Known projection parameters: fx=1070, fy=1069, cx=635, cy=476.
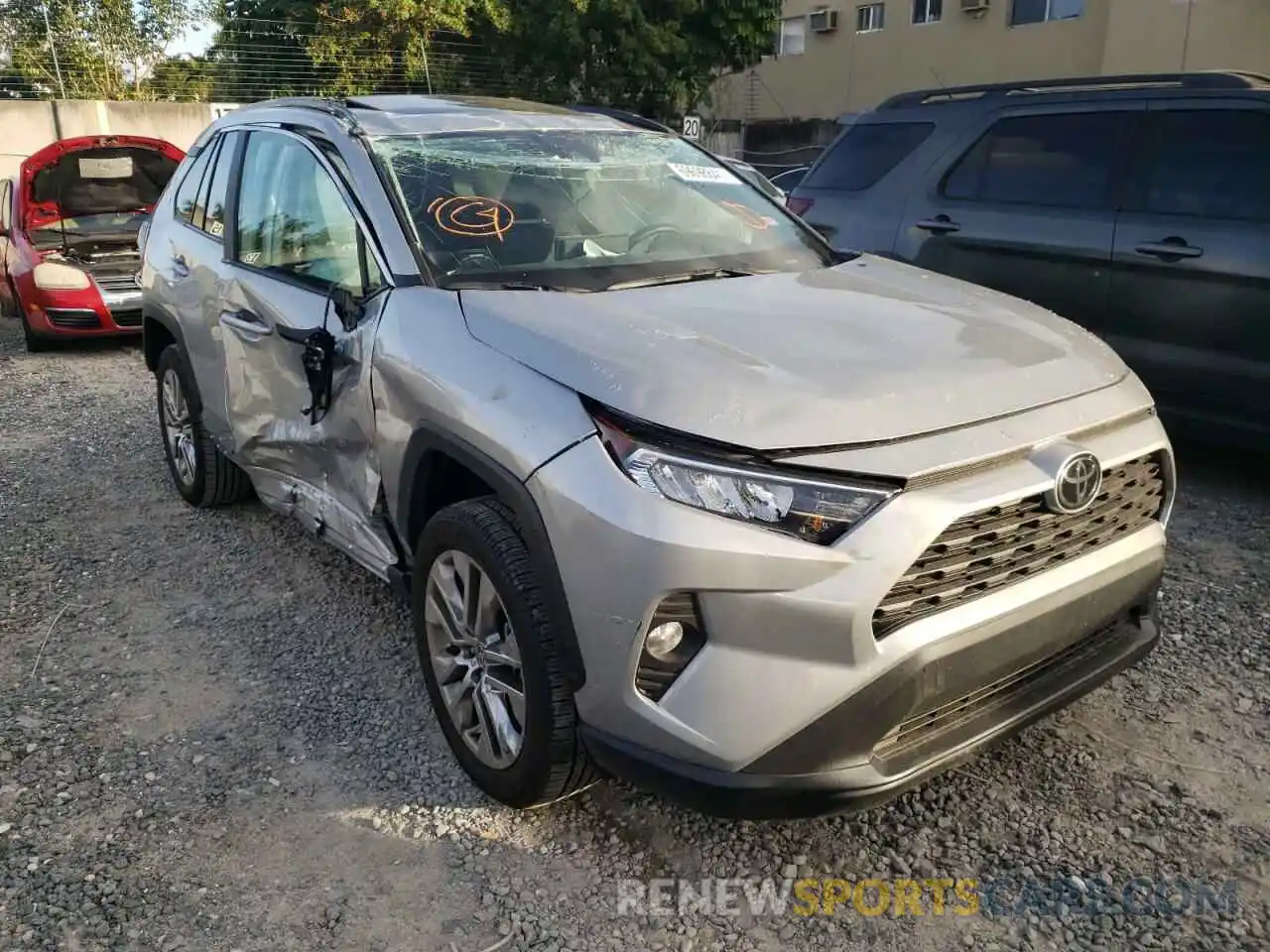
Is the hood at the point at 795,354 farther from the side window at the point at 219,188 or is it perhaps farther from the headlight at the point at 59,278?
the headlight at the point at 59,278

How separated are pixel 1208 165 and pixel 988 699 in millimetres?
3427

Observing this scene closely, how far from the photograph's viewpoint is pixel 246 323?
12.6 feet

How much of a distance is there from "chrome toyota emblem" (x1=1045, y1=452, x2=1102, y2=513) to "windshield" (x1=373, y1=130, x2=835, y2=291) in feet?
4.21

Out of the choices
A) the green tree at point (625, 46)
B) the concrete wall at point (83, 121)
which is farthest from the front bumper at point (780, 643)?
the green tree at point (625, 46)

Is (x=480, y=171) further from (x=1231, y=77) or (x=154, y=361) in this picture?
(x=1231, y=77)

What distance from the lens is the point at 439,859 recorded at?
8.68 feet

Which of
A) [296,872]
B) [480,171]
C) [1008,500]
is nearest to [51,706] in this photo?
[296,872]

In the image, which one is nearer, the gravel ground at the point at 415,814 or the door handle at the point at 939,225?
the gravel ground at the point at 415,814

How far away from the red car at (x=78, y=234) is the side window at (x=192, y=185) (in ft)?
14.0

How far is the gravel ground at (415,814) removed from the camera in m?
2.42

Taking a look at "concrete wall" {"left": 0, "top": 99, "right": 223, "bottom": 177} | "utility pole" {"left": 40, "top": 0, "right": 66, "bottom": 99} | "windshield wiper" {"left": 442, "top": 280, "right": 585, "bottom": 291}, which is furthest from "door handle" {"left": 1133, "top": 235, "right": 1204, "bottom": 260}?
"utility pole" {"left": 40, "top": 0, "right": 66, "bottom": 99}

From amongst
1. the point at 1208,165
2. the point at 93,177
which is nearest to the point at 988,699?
the point at 1208,165

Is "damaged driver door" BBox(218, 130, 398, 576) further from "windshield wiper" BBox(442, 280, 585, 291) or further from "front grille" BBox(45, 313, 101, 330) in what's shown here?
"front grille" BBox(45, 313, 101, 330)

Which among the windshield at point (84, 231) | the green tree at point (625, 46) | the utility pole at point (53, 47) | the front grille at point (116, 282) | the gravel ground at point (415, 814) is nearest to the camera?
the gravel ground at point (415, 814)
